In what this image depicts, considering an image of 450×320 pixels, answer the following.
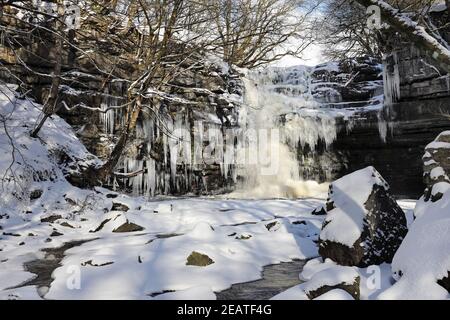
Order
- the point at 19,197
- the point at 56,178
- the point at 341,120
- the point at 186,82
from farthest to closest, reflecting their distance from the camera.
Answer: the point at 341,120 → the point at 186,82 → the point at 56,178 → the point at 19,197

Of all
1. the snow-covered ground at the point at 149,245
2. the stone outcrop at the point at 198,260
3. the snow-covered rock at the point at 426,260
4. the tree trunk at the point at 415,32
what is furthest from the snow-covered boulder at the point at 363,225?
the tree trunk at the point at 415,32

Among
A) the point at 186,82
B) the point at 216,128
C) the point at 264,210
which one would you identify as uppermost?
the point at 186,82

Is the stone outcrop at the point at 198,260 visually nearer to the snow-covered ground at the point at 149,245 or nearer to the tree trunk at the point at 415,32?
the snow-covered ground at the point at 149,245

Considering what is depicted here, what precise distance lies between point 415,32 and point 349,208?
7.12 feet

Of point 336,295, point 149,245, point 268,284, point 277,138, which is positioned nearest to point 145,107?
point 277,138

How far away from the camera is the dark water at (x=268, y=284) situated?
346 centimetres

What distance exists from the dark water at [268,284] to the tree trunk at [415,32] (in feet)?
8.16

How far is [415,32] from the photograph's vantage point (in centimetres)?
322

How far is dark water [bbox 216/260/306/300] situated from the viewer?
3.46 m

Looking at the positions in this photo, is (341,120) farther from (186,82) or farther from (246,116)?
(186,82)

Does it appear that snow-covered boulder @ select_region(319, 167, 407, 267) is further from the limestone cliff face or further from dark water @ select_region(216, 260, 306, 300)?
the limestone cliff face

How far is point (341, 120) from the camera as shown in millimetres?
13219
